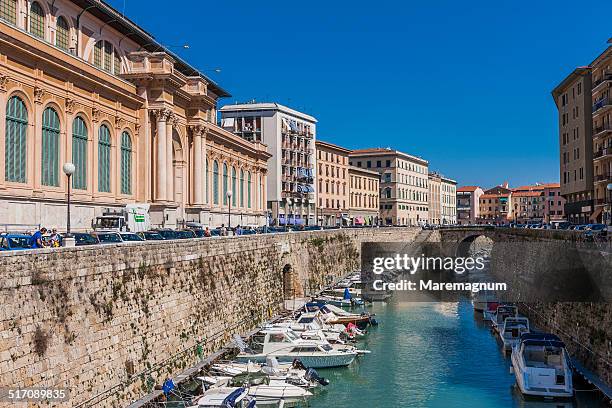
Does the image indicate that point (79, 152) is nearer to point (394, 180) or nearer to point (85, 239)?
point (85, 239)

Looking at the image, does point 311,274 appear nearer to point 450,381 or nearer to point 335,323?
point 335,323

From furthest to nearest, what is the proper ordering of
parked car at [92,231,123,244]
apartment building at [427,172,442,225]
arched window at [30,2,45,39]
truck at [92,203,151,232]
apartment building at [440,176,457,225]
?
1. apartment building at [440,176,457,225]
2. apartment building at [427,172,442,225]
3. arched window at [30,2,45,39]
4. truck at [92,203,151,232]
5. parked car at [92,231,123,244]

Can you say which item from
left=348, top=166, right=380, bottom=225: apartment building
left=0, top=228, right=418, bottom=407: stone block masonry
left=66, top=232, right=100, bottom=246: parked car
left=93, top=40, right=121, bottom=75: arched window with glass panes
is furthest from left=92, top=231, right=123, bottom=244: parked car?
left=348, top=166, right=380, bottom=225: apartment building

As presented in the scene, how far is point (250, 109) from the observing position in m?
95.4

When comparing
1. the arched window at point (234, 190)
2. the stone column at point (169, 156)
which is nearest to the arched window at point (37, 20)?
the stone column at point (169, 156)

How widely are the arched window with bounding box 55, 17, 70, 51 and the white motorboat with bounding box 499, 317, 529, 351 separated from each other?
35.9m

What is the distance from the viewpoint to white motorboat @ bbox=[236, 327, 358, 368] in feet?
112

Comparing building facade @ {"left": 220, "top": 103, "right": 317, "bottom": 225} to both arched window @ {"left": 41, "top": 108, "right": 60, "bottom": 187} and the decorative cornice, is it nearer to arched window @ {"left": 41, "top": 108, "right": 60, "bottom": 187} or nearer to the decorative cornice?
arched window @ {"left": 41, "top": 108, "right": 60, "bottom": 187}

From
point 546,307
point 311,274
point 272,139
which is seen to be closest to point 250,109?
point 272,139

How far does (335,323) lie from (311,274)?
16.8 metres

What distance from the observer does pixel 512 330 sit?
129 feet

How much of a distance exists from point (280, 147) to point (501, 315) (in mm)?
55792

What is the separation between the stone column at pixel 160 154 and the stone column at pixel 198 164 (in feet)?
25.8

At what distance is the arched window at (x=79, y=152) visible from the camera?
39.9 m
